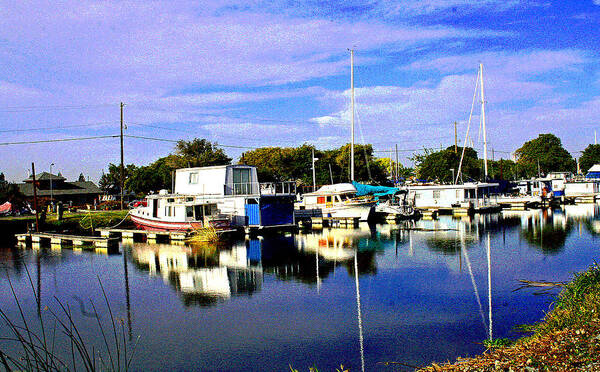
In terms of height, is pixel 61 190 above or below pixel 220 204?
above

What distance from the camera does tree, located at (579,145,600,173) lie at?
107312mm

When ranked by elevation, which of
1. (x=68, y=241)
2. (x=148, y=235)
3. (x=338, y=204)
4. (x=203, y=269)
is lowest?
(x=203, y=269)

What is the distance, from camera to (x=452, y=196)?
60.1m

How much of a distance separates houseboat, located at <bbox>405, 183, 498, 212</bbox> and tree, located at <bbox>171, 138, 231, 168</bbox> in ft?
78.9

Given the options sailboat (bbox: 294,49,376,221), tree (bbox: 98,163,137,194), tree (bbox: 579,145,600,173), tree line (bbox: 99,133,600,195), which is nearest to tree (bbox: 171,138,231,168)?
tree line (bbox: 99,133,600,195)

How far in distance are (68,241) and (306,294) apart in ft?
79.9

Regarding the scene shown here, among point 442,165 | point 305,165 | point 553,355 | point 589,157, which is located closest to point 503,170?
point 589,157

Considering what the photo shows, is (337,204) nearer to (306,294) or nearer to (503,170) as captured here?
(306,294)

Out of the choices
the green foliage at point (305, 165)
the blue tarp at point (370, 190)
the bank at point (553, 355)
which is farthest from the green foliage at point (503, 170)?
the bank at point (553, 355)

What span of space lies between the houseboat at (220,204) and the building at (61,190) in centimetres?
4186

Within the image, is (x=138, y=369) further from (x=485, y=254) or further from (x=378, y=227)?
(x=378, y=227)

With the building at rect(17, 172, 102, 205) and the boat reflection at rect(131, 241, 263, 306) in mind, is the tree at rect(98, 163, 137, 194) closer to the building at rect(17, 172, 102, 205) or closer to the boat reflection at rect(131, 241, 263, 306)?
the building at rect(17, 172, 102, 205)

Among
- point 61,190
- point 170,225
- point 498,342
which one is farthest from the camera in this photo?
point 61,190

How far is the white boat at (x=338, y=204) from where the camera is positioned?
152 ft
